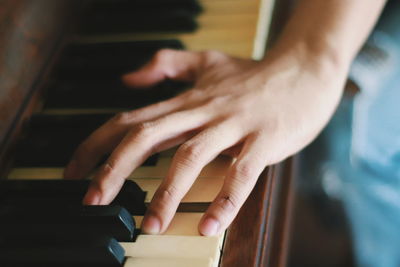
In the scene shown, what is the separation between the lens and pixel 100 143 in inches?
29.7

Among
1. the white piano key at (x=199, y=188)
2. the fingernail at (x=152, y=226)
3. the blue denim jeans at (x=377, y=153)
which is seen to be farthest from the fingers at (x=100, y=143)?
the blue denim jeans at (x=377, y=153)

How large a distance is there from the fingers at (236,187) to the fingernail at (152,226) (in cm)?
6

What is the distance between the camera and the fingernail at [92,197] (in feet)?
2.15

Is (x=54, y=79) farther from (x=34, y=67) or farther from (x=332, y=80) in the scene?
(x=332, y=80)

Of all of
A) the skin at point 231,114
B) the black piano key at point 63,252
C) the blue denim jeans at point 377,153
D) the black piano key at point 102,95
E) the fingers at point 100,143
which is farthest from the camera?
the blue denim jeans at point 377,153

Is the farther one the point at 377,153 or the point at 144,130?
the point at 377,153

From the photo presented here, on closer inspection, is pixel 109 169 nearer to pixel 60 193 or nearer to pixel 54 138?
pixel 60 193

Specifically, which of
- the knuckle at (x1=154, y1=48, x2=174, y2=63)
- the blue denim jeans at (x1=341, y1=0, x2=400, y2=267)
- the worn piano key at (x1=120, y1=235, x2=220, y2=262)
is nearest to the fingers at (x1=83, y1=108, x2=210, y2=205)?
the worn piano key at (x1=120, y1=235, x2=220, y2=262)

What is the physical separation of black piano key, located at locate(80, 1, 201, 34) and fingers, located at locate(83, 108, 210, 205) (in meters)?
0.39

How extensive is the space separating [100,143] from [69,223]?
0.20 meters

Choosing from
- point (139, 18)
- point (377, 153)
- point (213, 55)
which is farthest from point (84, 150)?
point (377, 153)

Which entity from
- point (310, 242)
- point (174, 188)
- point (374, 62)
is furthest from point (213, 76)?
point (310, 242)

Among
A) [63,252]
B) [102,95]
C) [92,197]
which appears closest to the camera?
[63,252]

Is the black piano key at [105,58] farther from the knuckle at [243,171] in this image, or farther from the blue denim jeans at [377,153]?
the blue denim jeans at [377,153]
